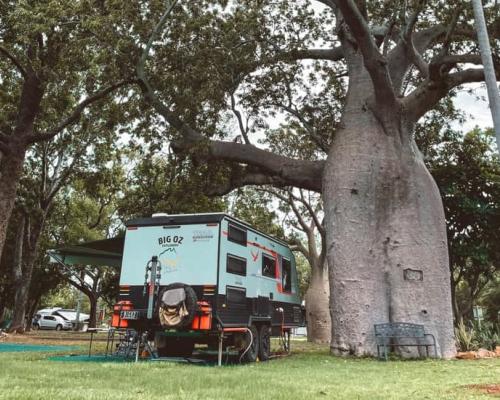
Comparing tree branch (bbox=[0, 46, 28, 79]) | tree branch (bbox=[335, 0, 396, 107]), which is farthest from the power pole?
tree branch (bbox=[0, 46, 28, 79])

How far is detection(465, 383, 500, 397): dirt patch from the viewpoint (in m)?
6.03

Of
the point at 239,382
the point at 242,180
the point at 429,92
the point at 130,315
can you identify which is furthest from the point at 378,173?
the point at 239,382

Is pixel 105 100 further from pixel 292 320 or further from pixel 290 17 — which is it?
pixel 292 320

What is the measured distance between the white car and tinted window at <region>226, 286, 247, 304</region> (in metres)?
32.7

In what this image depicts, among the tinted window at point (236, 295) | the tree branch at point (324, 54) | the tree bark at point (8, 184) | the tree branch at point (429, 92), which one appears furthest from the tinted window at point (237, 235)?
the tree bark at point (8, 184)

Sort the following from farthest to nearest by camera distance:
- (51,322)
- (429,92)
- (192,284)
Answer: (51,322) < (429,92) < (192,284)

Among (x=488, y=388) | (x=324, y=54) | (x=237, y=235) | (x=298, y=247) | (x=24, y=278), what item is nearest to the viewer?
(x=488, y=388)

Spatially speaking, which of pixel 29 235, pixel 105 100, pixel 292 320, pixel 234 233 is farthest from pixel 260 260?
pixel 29 235

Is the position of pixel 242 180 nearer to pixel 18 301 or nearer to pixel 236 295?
pixel 236 295

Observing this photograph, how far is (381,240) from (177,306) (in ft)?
19.7

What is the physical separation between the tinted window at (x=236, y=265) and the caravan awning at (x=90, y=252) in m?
5.06

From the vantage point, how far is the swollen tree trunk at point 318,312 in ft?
74.5

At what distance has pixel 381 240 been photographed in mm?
12883

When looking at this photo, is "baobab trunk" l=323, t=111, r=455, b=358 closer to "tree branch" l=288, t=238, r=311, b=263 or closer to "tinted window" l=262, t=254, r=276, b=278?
"tinted window" l=262, t=254, r=276, b=278
